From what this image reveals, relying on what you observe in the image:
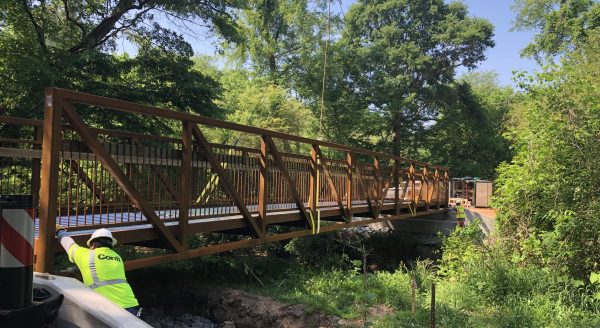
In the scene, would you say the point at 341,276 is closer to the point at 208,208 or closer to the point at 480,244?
the point at 480,244

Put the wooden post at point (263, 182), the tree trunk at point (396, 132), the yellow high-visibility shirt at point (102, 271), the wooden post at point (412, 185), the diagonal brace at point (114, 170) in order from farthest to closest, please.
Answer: the tree trunk at point (396, 132), the wooden post at point (412, 185), the wooden post at point (263, 182), the diagonal brace at point (114, 170), the yellow high-visibility shirt at point (102, 271)

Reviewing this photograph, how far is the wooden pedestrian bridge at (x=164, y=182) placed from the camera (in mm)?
4074

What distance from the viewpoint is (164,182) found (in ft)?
18.7

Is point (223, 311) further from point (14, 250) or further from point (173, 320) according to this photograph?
point (14, 250)

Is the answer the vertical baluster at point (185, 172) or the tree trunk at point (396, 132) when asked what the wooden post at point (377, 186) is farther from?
the tree trunk at point (396, 132)

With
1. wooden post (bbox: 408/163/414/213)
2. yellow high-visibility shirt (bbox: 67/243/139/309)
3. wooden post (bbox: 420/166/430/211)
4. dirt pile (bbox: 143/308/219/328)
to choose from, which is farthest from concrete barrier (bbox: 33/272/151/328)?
wooden post (bbox: 420/166/430/211)

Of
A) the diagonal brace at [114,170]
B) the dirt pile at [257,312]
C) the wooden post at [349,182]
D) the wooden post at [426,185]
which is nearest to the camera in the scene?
the diagonal brace at [114,170]

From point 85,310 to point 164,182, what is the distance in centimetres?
358

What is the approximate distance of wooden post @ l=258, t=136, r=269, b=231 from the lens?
6809 millimetres

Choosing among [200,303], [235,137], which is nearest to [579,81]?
[200,303]

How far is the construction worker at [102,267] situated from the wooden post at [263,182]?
10.2 ft

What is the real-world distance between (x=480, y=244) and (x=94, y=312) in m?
10.6

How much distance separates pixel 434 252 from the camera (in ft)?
52.1

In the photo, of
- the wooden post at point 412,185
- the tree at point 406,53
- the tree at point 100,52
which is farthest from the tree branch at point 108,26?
the tree at point 406,53
